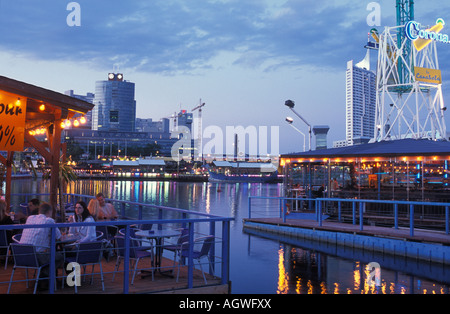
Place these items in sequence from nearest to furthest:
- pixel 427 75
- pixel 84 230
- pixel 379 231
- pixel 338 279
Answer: pixel 84 230
pixel 338 279
pixel 379 231
pixel 427 75

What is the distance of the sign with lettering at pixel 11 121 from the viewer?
8.89 m

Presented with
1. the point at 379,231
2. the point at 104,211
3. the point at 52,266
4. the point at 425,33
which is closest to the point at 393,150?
the point at 379,231

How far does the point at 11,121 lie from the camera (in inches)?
357

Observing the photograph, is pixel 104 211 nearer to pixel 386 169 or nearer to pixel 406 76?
pixel 386 169

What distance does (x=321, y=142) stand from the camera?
139500 mm

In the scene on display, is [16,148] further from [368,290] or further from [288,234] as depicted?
[288,234]

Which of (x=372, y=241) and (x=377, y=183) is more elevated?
(x=377, y=183)

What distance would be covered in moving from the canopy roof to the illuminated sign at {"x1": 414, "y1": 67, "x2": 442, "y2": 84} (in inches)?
1555

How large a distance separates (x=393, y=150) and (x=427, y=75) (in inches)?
1687

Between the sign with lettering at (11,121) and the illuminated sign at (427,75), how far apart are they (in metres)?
55.4

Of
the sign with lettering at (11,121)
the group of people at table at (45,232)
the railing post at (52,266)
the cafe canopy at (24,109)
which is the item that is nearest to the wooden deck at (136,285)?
the railing post at (52,266)

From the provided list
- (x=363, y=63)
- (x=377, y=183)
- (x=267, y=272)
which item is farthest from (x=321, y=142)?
(x=267, y=272)
